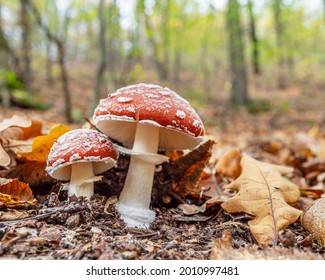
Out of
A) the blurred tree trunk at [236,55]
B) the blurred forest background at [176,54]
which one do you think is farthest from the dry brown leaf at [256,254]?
the blurred tree trunk at [236,55]

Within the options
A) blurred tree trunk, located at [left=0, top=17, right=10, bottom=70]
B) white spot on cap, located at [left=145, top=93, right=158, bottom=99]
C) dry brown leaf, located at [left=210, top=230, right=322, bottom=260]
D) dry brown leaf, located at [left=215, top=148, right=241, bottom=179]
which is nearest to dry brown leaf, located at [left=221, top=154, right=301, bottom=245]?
dry brown leaf, located at [left=210, top=230, right=322, bottom=260]

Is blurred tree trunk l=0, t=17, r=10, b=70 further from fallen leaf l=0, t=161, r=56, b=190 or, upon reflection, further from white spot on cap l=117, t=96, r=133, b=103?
white spot on cap l=117, t=96, r=133, b=103

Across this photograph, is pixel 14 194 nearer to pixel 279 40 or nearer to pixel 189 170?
pixel 189 170

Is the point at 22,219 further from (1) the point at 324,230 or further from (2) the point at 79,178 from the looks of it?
(1) the point at 324,230

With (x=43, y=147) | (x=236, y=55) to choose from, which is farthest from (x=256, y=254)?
(x=236, y=55)

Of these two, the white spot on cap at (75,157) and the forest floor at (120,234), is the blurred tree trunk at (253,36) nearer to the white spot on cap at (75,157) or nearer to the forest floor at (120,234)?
the forest floor at (120,234)
